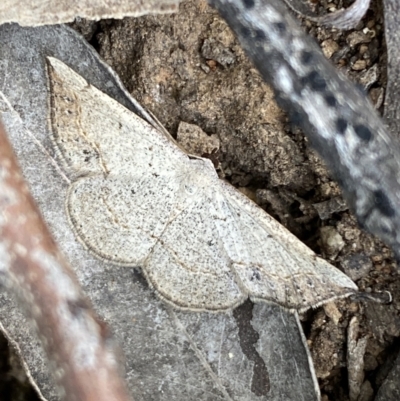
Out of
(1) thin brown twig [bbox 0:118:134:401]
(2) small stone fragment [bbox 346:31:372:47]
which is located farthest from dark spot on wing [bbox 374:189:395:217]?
(1) thin brown twig [bbox 0:118:134:401]

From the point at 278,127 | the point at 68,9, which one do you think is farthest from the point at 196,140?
the point at 68,9

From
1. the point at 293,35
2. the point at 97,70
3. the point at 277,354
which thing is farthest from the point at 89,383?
the point at 97,70

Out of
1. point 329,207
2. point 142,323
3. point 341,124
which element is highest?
point 341,124

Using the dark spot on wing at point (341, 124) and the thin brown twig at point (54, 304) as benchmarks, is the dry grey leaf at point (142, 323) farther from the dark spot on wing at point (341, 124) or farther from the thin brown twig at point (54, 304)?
the thin brown twig at point (54, 304)

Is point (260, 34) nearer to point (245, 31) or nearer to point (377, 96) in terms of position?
point (245, 31)

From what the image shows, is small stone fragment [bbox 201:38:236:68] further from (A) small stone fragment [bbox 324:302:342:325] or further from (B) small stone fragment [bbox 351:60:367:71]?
(A) small stone fragment [bbox 324:302:342:325]

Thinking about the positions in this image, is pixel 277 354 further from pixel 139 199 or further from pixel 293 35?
pixel 293 35

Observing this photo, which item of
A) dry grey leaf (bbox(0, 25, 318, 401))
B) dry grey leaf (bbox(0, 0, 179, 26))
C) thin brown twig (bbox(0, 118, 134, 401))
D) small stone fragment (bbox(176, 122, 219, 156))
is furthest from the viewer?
small stone fragment (bbox(176, 122, 219, 156))
